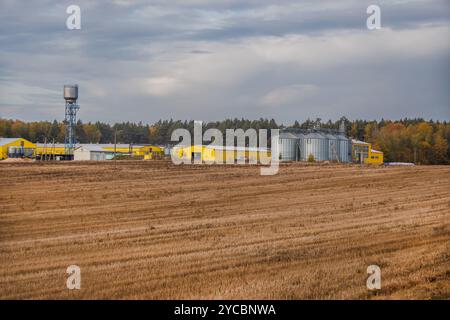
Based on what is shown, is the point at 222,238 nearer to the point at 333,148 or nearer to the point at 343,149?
the point at 333,148

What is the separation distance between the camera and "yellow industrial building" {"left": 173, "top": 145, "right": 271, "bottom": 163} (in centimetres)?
7250

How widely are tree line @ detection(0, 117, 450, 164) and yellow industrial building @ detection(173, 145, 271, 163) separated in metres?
21.1

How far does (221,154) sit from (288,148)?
32.6 ft

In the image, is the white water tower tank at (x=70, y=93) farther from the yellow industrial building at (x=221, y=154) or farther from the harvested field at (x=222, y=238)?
the harvested field at (x=222, y=238)

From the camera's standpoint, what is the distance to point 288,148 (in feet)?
258

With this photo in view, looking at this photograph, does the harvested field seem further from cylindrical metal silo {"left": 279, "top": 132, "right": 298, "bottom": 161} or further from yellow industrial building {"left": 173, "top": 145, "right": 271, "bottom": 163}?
cylindrical metal silo {"left": 279, "top": 132, "right": 298, "bottom": 161}

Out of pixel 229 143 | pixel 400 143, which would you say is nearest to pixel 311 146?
pixel 229 143

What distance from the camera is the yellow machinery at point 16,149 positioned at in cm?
8806

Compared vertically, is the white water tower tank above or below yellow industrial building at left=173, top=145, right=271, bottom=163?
above

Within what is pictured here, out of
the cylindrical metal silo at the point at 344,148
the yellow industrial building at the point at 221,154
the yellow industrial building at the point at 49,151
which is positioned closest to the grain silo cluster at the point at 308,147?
the cylindrical metal silo at the point at 344,148

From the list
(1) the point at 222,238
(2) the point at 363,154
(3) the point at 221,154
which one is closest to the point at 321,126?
(2) the point at 363,154

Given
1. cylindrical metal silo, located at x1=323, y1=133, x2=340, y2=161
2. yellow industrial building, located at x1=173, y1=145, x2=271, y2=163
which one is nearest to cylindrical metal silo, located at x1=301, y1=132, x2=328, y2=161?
cylindrical metal silo, located at x1=323, y1=133, x2=340, y2=161

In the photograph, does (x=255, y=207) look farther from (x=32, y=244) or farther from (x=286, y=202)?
(x=32, y=244)
